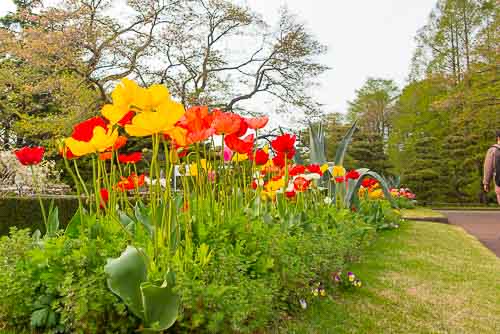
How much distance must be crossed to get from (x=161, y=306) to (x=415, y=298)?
1949mm

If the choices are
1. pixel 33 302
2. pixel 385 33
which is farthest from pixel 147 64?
pixel 33 302

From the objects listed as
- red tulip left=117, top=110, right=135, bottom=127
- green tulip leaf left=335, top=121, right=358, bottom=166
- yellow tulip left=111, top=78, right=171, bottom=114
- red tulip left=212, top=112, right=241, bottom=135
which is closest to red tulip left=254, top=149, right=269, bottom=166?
red tulip left=212, top=112, right=241, bottom=135

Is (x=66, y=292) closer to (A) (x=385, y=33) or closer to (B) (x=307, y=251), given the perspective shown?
(B) (x=307, y=251)

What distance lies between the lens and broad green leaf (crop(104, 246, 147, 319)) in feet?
4.74

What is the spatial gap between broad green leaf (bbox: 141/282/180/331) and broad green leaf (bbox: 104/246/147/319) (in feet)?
0.17

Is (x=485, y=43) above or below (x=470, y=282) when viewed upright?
above

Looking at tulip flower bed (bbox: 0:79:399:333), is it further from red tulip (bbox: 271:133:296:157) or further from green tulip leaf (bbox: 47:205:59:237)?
red tulip (bbox: 271:133:296:157)

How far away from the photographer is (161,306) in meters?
1.43

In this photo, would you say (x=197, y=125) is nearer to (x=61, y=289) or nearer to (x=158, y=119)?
(x=158, y=119)

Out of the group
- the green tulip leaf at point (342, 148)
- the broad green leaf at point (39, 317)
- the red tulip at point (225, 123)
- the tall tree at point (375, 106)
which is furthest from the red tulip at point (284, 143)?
the tall tree at point (375, 106)

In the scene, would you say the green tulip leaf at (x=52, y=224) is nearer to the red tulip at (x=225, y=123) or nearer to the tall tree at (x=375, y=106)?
the red tulip at (x=225, y=123)

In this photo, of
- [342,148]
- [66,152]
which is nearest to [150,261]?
[66,152]

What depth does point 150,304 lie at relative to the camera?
142 cm

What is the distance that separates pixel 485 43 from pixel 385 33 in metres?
13.0
